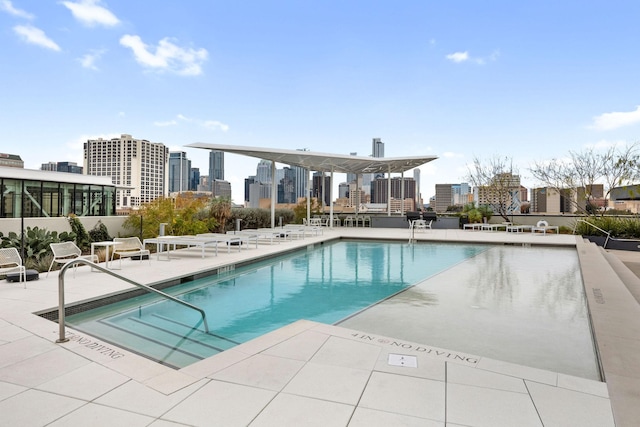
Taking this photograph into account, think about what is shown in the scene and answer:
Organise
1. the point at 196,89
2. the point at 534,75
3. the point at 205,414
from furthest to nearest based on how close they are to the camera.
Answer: the point at 196,89 → the point at 534,75 → the point at 205,414

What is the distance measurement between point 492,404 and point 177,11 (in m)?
15.7

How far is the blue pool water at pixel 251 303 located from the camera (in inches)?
154

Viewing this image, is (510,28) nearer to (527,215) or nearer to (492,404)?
(527,215)

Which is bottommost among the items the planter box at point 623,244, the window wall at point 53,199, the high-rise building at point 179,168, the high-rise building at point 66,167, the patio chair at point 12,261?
the planter box at point 623,244

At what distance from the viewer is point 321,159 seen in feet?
55.2

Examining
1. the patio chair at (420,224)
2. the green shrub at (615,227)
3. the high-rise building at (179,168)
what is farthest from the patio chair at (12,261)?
the high-rise building at (179,168)

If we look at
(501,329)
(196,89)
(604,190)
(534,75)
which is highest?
(196,89)

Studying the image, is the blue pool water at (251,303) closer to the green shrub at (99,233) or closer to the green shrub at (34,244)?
the green shrub at (34,244)

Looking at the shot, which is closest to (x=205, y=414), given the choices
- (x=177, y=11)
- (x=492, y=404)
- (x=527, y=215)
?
(x=492, y=404)

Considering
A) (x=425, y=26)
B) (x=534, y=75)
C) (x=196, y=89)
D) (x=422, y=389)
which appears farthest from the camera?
(x=196, y=89)

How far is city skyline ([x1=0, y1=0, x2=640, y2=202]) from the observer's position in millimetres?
13281

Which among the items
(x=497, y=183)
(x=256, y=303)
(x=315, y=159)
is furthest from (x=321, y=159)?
(x=256, y=303)

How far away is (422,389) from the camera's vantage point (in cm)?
239

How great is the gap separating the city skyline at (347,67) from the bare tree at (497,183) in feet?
1.72
